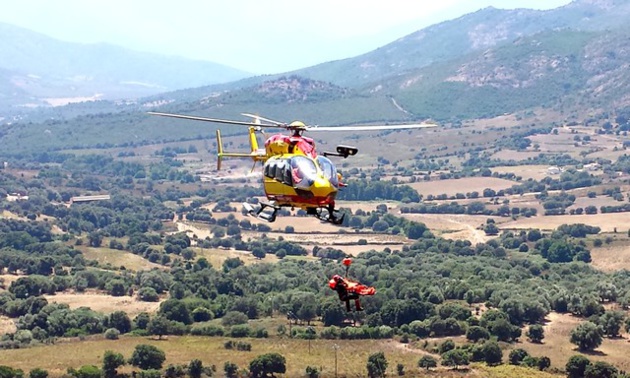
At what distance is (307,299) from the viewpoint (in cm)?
13500

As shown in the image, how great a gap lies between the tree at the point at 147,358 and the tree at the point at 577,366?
40184mm

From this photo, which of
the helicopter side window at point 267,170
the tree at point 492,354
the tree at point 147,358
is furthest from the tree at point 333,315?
the helicopter side window at point 267,170

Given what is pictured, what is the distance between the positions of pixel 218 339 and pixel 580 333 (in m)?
39.8

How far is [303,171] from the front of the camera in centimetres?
6256

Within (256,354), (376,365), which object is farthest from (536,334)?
(256,354)

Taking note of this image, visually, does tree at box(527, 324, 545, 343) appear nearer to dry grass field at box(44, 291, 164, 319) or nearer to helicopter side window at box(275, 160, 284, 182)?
dry grass field at box(44, 291, 164, 319)

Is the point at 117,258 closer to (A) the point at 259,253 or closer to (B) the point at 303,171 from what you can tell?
(A) the point at 259,253

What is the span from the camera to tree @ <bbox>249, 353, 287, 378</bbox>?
353 feet

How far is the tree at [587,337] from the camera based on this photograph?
118m

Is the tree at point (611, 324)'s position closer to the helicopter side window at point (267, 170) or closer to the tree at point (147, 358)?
the tree at point (147, 358)

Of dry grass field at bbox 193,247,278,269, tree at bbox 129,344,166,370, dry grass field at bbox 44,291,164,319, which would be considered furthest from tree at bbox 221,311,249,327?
dry grass field at bbox 193,247,278,269

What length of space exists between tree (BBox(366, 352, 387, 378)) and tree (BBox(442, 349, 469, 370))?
21.1 ft

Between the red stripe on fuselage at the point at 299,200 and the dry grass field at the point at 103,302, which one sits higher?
the red stripe on fuselage at the point at 299,200

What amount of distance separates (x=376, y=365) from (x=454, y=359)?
868 cm
